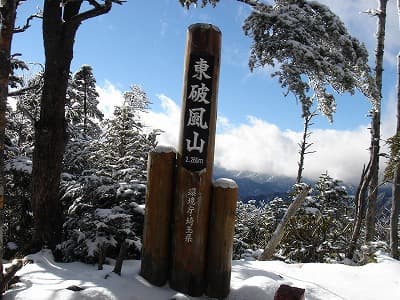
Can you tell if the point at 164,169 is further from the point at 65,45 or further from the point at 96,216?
the point at 65,45

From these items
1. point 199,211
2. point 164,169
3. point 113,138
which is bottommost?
point 199,211

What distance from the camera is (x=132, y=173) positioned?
7.87 metres

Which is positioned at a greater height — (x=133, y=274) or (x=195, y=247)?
(x=195, y=247)

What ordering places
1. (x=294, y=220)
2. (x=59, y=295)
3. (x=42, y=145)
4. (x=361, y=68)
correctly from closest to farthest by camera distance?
(x=59, y=295) → (x=42, y=145) → (x=361, y=68) → (x=294, y=220)

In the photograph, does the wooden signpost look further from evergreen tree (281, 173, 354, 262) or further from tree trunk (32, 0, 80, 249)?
evergreen tree (281, 173, 354, 262)

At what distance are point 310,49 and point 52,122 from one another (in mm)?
4349

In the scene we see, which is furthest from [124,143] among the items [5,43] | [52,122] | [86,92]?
[86,92]

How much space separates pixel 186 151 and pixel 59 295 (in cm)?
216

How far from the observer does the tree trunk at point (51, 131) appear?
5.65 m

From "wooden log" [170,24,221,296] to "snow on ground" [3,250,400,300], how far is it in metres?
0.40

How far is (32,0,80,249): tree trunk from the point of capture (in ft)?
18.5

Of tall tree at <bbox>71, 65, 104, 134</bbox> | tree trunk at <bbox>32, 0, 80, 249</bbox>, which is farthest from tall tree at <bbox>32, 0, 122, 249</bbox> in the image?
tall tree at <bbox>71, 65, 104, 134</bbox>

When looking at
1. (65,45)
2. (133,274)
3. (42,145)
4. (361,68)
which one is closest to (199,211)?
(133,274)

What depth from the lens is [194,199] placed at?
14.7 ft
